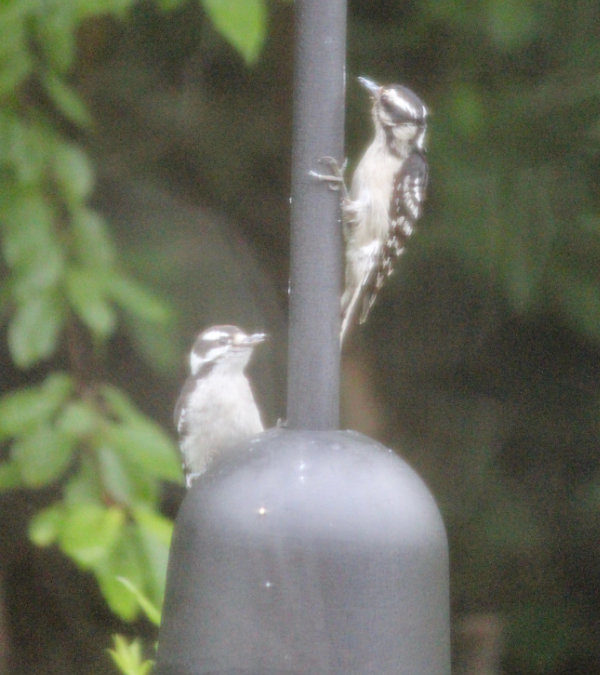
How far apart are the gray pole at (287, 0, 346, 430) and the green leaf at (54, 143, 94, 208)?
1157 mm

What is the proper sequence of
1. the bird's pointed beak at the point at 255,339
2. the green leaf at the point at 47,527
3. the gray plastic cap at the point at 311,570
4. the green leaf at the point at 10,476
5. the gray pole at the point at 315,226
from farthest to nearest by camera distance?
the green leaf at the point at 10,476 → the green leaf at the point at 47,527 → the bird's pointed beak at the point at 255,339 → the gray pole at the point at 315,226 → the gray plastic cap at the point at 311,570

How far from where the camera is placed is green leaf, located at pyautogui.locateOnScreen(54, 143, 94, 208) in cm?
264

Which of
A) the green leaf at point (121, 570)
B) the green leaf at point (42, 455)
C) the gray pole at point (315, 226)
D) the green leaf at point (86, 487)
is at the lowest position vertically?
the green leaf at point (121, 570)

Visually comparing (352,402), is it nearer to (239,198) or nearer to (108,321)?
(239,198)

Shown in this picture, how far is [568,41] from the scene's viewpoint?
3254mm

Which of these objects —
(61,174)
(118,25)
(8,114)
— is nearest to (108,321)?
(61,174)

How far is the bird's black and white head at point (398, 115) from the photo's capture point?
264 centimetres

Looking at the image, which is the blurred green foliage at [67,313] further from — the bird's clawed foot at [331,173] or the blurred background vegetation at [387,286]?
the bird's clawed foot at [331,173]

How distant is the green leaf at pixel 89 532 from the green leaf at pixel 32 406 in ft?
0.66

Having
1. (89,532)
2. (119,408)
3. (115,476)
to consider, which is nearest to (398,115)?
(119,408)

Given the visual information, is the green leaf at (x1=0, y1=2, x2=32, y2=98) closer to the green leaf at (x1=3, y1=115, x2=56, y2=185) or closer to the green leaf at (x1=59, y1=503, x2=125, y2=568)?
the green leaf at (x1=3, y1=115, x2=56, y2=185)

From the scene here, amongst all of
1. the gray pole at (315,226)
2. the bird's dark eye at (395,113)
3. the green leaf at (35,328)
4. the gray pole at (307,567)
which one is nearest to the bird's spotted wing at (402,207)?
the bird's dark eye at (395,113)

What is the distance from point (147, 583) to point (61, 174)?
89cm

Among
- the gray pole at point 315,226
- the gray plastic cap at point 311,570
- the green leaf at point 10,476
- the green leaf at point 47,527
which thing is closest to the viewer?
the gray plastic cap at point 311,570
